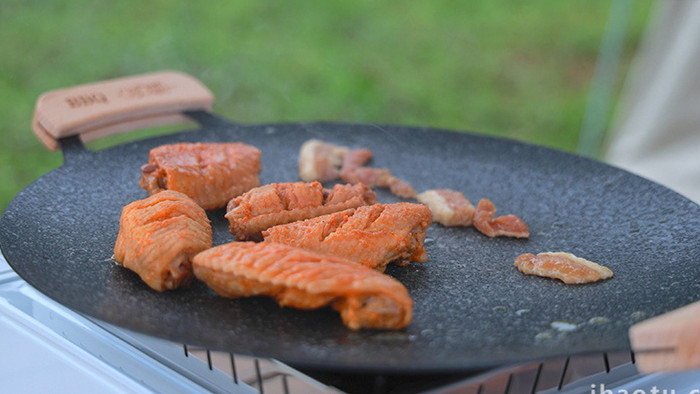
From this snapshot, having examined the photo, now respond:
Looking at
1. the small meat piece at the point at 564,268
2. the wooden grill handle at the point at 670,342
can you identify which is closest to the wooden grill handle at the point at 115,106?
the small meat piece at the point at 564,268

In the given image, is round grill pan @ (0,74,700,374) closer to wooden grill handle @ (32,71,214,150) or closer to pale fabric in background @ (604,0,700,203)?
wooden grill handle @ (32,71,214,150)

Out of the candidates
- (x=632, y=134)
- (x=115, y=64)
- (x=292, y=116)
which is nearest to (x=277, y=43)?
(x=292, y=116)

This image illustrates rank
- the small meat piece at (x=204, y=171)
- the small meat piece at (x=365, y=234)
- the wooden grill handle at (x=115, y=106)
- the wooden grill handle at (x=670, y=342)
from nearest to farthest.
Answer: the wooden grill handle at (x=670, y=342)
the small meat piece at (x=365, y=234)
the small meat piece at (x=204, y=171)
the wooden grill handle at (x=115, y=106)

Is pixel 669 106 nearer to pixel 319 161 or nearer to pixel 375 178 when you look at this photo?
pixel 375 178

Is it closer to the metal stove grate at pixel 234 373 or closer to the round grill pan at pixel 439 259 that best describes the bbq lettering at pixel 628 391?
the metal stove grate at pixel 234 373

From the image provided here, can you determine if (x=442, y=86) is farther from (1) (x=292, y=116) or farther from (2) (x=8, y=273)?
(2) (x=8, y=273)

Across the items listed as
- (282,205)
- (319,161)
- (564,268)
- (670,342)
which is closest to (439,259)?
(564,268)
